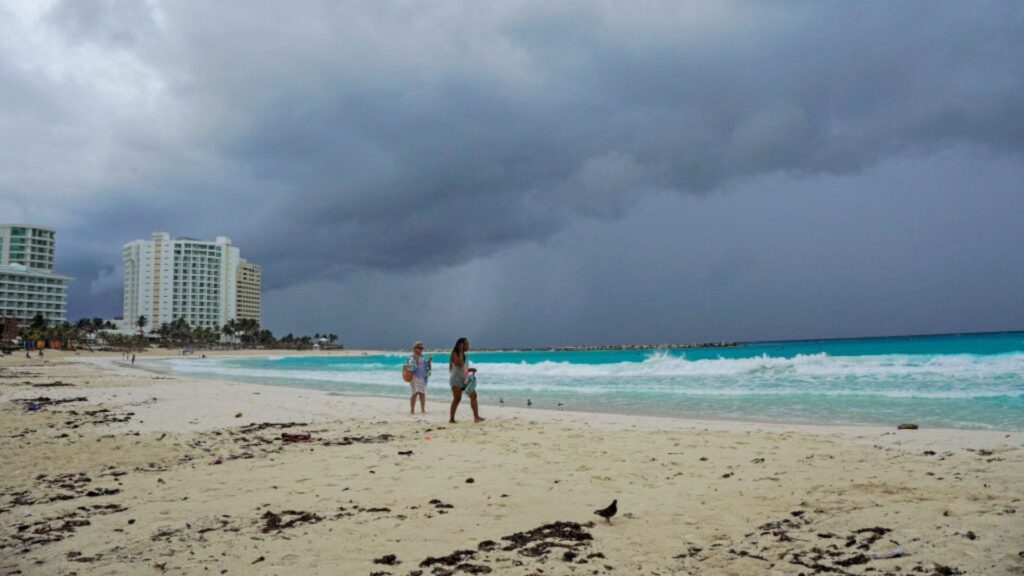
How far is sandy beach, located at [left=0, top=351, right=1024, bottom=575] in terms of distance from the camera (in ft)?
13.9

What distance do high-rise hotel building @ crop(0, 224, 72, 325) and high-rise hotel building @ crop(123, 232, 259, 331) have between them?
21.6m

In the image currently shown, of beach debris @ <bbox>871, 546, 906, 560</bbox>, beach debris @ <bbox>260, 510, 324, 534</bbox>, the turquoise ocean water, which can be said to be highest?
beach debris @ <bbox>871, 546, 906, 560</bbox>

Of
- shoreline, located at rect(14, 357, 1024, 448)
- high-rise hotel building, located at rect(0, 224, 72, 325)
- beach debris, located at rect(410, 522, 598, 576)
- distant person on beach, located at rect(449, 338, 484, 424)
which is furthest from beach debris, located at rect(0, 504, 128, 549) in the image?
high-rise hotel building, located at rect(0, 224, 72, 325)

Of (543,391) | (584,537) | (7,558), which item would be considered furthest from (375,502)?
(543,391)

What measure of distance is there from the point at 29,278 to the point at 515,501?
16237 cm

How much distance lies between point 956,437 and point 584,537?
795 centimetres

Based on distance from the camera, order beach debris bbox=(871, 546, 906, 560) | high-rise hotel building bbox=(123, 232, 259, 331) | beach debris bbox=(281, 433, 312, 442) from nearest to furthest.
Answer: beach debris bbox=(871, 546, 906, 560) < beach debris bbox=(281, 433, 312, 442) < high-rise hotel building bbox=(123, 232, 259, 331)

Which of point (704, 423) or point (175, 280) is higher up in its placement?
point (175, 280)

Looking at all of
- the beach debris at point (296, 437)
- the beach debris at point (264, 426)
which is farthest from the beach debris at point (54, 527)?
the beach debris at point (264, 426)

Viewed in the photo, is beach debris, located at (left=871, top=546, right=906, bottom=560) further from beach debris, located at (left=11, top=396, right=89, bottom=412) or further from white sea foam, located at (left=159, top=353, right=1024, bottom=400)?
beach debris, located at (left=11, top=396, right=89, bottom=412)

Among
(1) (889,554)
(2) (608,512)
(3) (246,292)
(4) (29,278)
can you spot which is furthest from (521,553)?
(3) (246,292)

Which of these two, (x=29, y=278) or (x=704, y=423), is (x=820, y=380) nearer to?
(x=704, y=423)

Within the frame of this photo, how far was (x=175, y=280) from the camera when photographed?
168 m

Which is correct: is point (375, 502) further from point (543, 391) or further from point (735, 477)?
point (543, 391)
